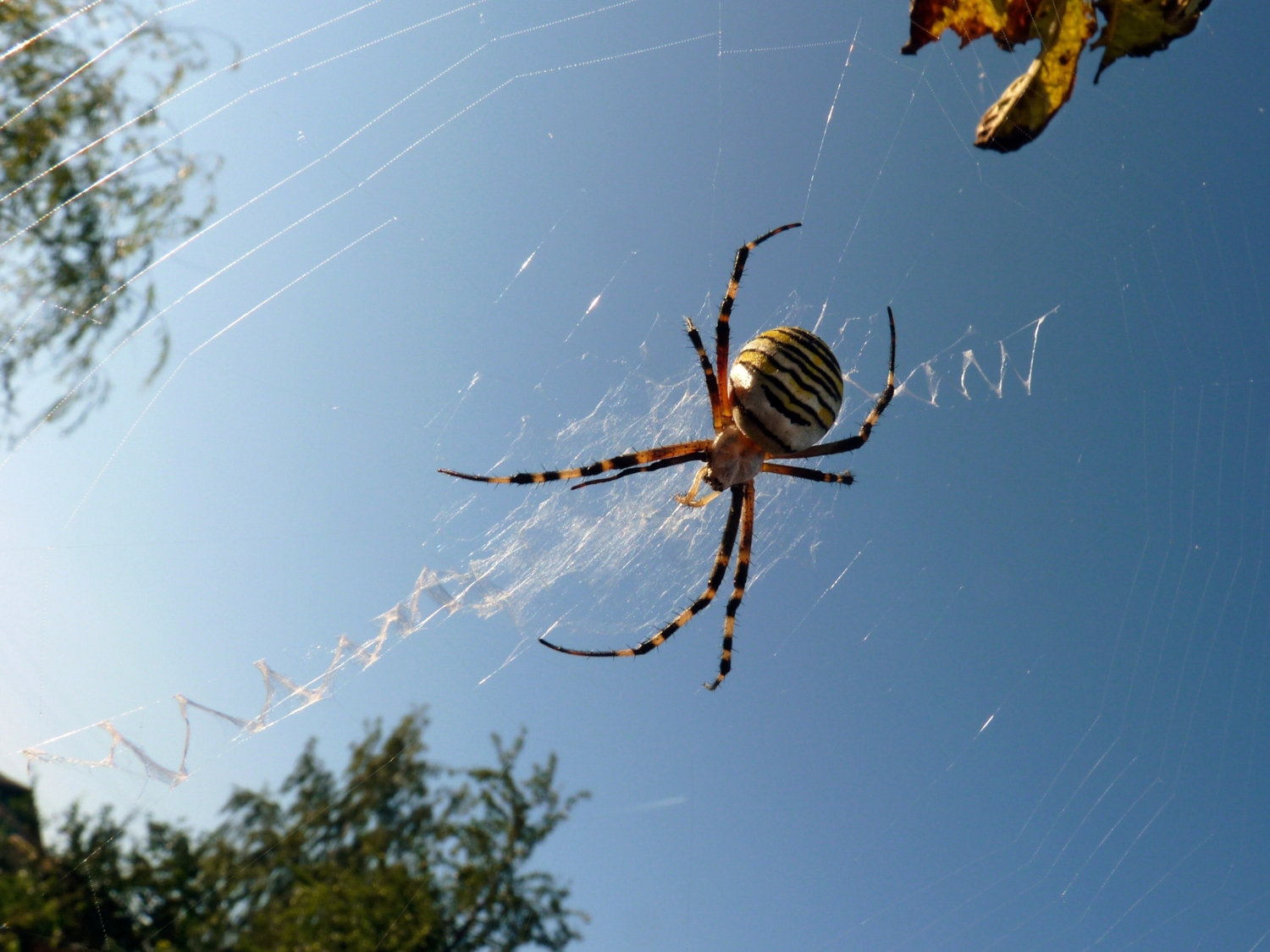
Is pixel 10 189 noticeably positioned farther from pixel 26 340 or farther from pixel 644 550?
pixel 644 550

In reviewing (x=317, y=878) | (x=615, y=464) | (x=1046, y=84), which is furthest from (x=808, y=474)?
(x=317, y=878)

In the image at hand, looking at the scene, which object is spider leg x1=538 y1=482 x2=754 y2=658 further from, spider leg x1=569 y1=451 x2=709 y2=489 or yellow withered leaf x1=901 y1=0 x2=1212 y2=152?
yellow withered leaf x1=901 y1=0 x2=1212 y2=152

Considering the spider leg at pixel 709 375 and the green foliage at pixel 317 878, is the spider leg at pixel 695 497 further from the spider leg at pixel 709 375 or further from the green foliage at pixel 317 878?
the green foliage at pixel 317 878

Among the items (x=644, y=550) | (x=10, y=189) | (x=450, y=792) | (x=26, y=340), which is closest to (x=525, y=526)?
(x=644, y=550)

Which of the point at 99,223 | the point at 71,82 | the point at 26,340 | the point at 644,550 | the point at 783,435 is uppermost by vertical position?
the point at 71,82

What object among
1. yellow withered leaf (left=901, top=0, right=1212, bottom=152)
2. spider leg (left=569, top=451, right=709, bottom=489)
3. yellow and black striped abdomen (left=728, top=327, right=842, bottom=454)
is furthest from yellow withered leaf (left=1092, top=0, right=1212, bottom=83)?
spider leg (left=569, top=451, right=709, bottom=489)
